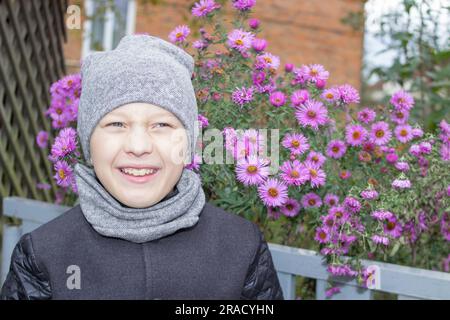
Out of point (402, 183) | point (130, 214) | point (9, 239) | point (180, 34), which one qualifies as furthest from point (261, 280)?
point (9, 239)

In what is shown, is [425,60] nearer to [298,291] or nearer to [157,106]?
[298,291]

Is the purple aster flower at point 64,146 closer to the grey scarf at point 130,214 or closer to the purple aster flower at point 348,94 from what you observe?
the grey scarf at point 130,214

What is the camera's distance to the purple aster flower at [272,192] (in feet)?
5.46

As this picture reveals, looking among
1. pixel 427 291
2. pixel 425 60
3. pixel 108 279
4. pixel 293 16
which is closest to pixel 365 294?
pixel 427 291

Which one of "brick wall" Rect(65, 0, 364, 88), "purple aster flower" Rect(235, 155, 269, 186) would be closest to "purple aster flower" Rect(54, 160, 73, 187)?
"purple aster flower" Rect(235, 155, 269, 186)

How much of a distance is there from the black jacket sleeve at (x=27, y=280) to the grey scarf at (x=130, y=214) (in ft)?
0.54

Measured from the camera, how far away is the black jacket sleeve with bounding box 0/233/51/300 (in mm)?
1388

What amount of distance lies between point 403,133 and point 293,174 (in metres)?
0.48

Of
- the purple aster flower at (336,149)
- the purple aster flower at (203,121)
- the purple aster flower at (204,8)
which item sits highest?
the purple aster flower at (204,8)

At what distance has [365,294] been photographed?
177 cm

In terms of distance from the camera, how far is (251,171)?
1648mm

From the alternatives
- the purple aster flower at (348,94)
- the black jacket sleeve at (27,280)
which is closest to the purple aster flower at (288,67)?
the purple aster flower at (348,94)

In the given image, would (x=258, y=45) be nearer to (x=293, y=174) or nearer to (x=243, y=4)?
(x=243, y=4)

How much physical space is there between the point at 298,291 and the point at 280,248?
1.95ft
